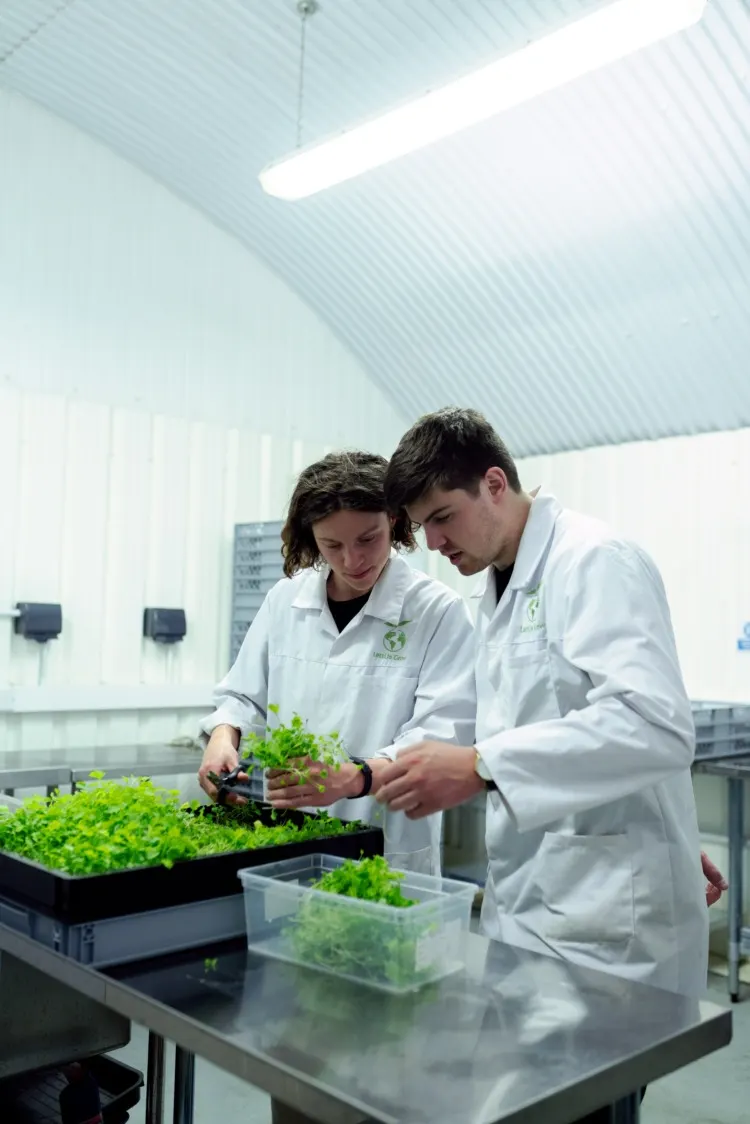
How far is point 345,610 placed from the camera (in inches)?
94.1

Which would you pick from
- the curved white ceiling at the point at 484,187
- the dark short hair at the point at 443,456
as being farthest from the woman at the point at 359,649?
the curved white ceiling at the point at 484,187

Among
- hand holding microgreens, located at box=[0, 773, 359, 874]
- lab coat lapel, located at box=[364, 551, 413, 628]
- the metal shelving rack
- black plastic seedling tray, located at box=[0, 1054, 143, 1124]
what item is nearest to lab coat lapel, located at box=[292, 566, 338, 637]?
lab coat lapel, located at box=[364, 551, 413, 628]

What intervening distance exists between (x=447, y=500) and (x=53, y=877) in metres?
0.89

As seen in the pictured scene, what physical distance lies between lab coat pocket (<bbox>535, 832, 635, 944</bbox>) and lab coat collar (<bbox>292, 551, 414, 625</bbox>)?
2.30ft

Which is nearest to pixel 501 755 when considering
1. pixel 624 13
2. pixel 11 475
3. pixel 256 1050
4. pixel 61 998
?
pixel 256 1050

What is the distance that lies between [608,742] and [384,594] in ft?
2.76

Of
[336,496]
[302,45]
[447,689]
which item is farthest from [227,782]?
[302,45]

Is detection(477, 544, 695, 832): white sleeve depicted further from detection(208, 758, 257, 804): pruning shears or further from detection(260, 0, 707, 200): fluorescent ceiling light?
detection(260, 0, 707, 200): fluorescent ceiling light

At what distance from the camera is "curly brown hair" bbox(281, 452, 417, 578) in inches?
84.5

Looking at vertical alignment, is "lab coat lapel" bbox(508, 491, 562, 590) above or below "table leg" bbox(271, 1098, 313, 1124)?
above

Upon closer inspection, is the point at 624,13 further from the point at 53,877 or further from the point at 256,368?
the point at 256,368

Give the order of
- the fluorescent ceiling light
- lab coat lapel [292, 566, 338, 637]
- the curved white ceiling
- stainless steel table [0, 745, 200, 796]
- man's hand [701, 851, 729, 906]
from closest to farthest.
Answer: man's hand [701, 851, 729, 906], lab coat lapel [292, 566, 338, 637], the fluorescent ceiling light, stainless steel table [0, 745, 200, 796], the curved white ceiling

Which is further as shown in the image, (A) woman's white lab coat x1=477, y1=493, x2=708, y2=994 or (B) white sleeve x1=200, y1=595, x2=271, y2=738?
(B) white sleeve x1=200, y1=595, x2=271, y2=738

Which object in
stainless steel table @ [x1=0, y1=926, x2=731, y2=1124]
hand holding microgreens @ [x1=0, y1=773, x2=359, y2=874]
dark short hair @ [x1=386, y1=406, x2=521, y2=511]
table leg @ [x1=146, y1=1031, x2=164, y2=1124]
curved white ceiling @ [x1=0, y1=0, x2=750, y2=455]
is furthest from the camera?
curved white ceiling @ [x1=0, y1=0, x2=750, y2=455]
